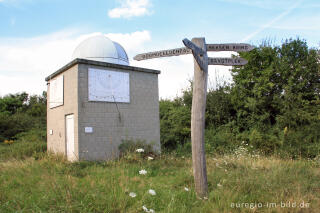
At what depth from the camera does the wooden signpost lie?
4527 mm

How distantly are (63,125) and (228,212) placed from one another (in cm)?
792

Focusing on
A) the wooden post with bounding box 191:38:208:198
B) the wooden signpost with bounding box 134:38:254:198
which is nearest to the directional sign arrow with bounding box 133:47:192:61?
the wooden signpost with bounding box 134:38:254:198

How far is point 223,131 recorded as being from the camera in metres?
13.8

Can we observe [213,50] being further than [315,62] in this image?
No

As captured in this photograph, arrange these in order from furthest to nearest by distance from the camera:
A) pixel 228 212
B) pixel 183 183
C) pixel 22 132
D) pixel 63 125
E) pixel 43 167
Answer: pixel 22 132, pixel 63 125, pixel 43 167, pixel 183 183, pixel 228 212

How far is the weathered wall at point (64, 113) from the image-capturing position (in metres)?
9.09

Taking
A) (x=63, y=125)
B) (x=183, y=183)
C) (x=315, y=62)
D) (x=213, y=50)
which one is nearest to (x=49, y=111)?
(x=63, y=125)

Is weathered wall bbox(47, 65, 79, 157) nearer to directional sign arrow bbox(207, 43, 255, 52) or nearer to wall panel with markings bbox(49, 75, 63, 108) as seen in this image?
wall panel with markings bbox(49, 75, 63, 108)

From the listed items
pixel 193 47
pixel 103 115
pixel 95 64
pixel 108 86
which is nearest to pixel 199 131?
pixel 193 47

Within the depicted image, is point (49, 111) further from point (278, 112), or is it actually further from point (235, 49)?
point (278, 112)

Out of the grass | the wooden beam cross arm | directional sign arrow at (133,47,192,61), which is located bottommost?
the grass

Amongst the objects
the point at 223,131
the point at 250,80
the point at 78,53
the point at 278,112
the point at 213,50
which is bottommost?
the point at 223,131

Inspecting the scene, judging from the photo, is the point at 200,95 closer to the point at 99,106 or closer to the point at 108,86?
the point at 99,106

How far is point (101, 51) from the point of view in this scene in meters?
11.6
